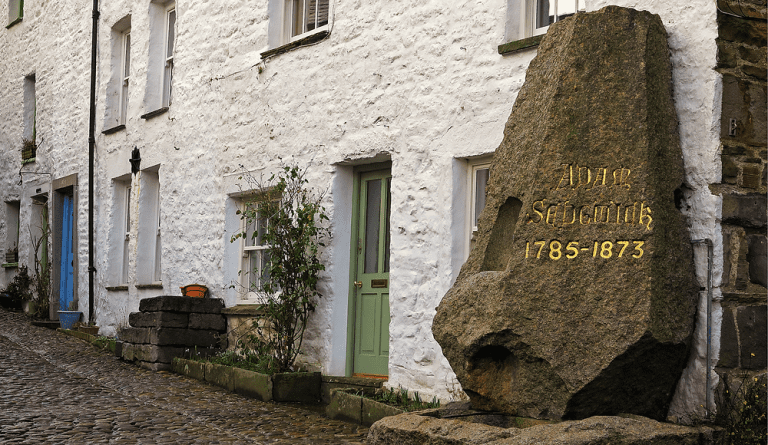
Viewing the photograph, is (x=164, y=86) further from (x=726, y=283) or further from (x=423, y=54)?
(x=726, y=283)

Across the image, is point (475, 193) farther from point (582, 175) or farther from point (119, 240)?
point (119, 240)

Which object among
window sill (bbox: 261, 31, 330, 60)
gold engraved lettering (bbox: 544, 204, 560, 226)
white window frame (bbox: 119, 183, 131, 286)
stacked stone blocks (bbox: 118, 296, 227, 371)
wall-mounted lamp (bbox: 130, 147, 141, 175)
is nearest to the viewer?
gold engraved lettering (bbox: 544, 204, 560, 226)

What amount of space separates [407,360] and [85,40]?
9.06 meters

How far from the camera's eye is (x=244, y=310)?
9391 mm

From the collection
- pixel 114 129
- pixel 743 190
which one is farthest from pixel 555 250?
pixel 114 129

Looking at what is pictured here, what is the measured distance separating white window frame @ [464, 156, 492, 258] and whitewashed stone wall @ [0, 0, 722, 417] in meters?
0.06

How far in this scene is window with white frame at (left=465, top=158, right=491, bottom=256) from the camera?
6.93m

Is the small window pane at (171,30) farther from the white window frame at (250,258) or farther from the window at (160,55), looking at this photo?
the white window frame at (250,258)

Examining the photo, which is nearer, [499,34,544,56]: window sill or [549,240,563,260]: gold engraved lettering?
[549,240,563,260]: gold engraved lettering

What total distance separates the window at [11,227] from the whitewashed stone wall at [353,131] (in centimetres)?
503

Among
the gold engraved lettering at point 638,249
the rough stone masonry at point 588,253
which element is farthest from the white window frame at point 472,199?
the gold engraved lettering at point 638,249

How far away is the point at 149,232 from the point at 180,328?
259cm

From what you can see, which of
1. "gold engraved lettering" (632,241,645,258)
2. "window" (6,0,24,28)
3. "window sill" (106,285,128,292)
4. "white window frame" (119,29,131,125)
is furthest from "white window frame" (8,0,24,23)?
"gold engraved lettering" (632,241,645,258)

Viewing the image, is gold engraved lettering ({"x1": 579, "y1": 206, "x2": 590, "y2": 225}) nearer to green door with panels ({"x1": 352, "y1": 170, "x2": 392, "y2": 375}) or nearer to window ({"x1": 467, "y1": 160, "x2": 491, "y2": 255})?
window ({"x1": 467, "y1": 160, "x2": 491, "y2": 255})
